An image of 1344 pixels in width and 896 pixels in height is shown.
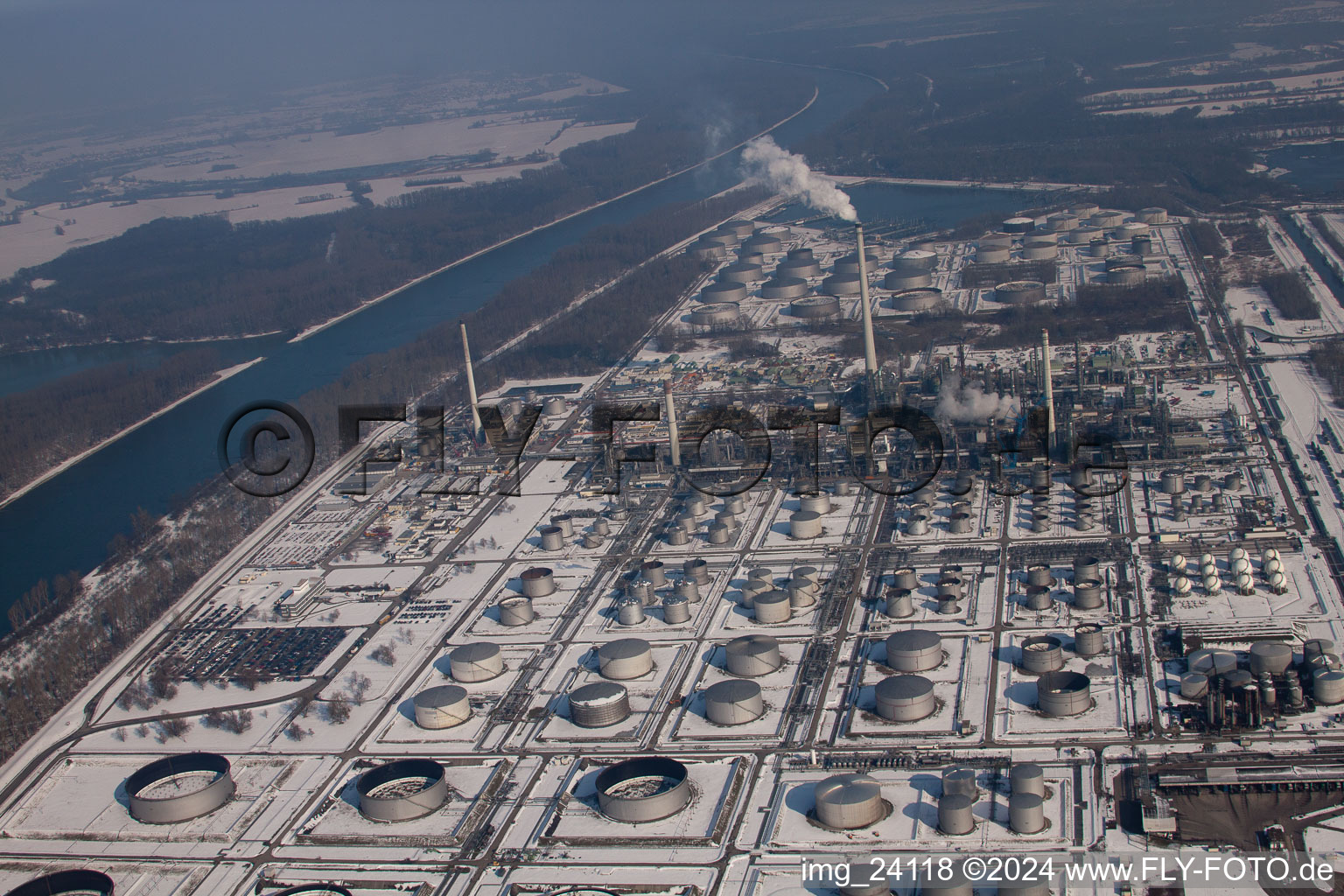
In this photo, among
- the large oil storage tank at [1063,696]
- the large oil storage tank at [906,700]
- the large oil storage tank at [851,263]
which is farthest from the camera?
the large oil storage tank at [851,263]

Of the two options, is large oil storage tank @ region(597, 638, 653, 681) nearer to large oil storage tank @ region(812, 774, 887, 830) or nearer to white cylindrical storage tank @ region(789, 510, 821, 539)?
large oil storage tank @ region(812, 774, 887, 830)

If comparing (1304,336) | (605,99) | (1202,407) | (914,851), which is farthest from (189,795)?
(605,99)

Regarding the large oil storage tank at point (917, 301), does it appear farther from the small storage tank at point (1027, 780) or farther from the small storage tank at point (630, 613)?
the small storage tank at point (1027, 780)

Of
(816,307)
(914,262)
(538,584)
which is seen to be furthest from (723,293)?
(538,584)

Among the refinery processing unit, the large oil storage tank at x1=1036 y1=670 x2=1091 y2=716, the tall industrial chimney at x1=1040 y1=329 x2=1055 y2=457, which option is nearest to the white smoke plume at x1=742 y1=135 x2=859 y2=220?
the refinery processing unit

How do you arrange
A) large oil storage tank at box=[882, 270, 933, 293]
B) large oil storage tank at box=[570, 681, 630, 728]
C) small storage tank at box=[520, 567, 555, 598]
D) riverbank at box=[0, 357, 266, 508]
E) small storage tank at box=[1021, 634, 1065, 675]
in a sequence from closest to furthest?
large oil storage tank at box=[570, 681, 630, 728], small storage tank at box=[1021, 634, 1065, 675], small storage tank at box=[520, 567, 555, 598], riverbank at box=[0, 357, 266, 508], large oil storage tank at box=[882, 270, 933, 293]

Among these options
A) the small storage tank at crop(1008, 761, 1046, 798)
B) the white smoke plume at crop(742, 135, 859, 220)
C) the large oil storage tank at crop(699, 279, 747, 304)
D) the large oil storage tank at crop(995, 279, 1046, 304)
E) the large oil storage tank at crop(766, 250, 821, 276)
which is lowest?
the small storage tank at crop(1008, 761, 1046, 798)

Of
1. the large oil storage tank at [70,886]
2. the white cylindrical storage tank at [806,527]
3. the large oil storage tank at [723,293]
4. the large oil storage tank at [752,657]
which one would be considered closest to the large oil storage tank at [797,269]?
the large oil storage tank at [723,293]
